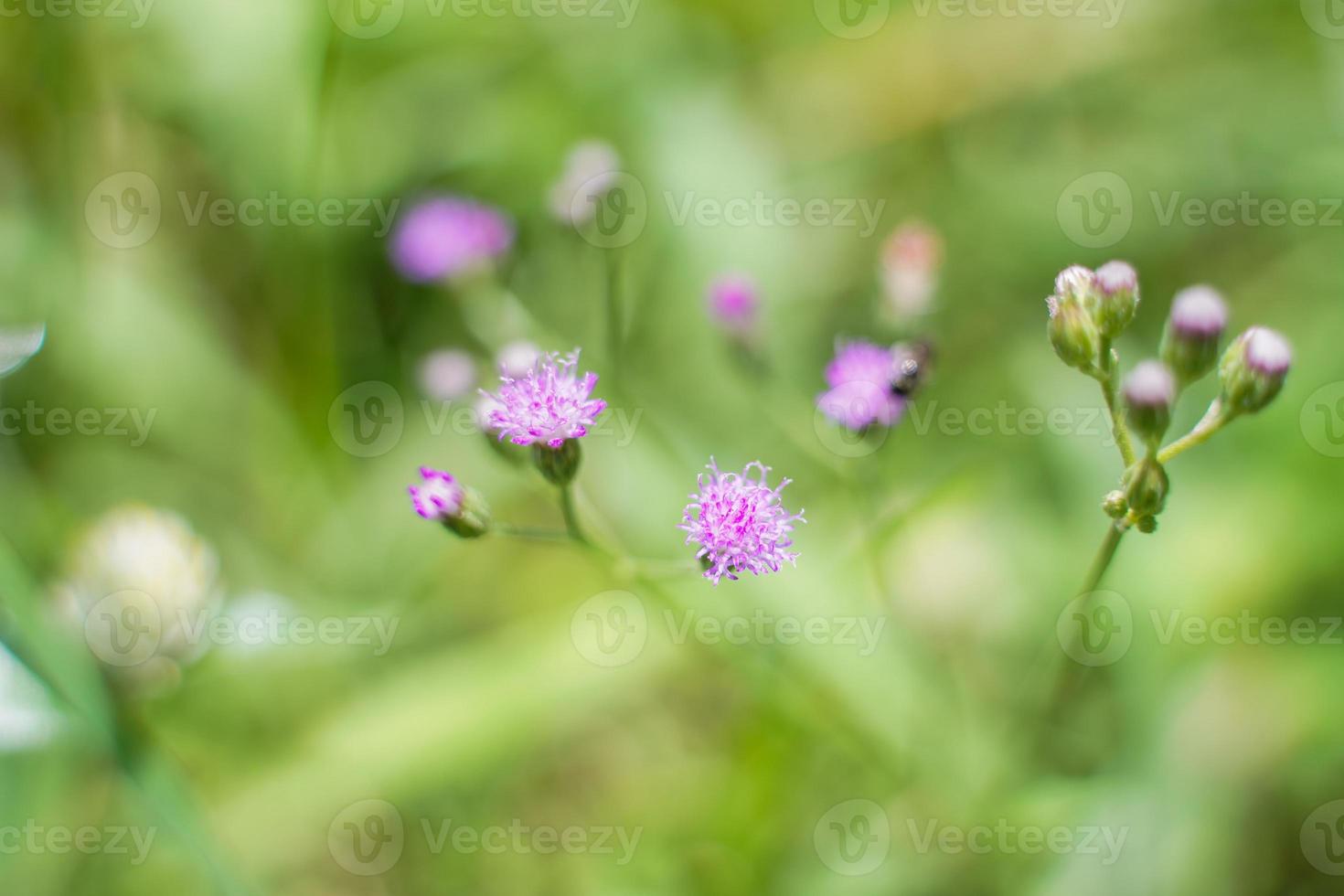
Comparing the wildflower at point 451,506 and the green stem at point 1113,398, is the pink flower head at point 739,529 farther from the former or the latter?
the green stem at point 1113,398

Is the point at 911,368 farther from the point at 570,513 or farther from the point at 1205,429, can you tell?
the point at 570,513

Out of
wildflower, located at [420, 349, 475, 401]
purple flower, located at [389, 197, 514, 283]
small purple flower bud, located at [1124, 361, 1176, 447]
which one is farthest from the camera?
purple flower, located at [389, 197, 514, 283]

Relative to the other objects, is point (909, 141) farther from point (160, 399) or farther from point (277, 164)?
point (160, 399)

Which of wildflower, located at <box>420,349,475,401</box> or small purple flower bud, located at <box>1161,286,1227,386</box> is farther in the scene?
wildflower, located at <box>420,349,475,401</box>

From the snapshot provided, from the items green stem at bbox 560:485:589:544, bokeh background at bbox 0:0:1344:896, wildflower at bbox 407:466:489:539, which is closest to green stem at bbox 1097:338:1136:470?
bokeh background at bbox 0:0:1344:896

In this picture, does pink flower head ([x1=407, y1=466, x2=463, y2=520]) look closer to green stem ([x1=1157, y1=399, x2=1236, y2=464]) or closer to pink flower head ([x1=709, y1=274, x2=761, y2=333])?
pink flower head ([x1=709, y1=274, x2=761, y2=333])

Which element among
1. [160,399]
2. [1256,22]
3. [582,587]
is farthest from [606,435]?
[1256,22]
